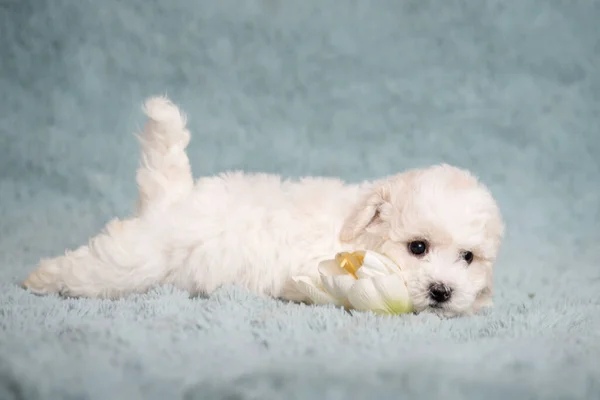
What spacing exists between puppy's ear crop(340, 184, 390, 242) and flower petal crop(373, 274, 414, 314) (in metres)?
0.28

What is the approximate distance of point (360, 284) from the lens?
2.18 m

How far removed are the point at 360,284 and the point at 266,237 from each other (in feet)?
1.42

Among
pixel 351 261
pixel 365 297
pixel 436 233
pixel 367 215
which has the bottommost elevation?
pixel 365 297

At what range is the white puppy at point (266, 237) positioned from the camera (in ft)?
7.70

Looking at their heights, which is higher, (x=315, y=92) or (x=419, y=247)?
(x=315, y=92)

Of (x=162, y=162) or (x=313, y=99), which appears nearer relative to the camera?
(x=162, y=162)

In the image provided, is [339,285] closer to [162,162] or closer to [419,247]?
[419,247]

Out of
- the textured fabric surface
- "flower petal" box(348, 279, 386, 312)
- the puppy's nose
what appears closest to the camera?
"flower petal" box(348, 279, 386, 312)

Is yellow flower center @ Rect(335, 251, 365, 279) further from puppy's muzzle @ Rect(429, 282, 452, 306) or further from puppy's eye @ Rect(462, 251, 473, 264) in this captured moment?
puppy's eye @ Rect(462, 251, 473, 264)

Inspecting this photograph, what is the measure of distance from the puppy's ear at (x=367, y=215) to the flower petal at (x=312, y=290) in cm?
25

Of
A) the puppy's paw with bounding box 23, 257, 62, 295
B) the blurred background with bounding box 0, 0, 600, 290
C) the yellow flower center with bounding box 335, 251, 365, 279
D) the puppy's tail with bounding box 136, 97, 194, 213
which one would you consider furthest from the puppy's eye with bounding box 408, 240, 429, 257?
the blurred background with bounding box 0, 0, 600, 290

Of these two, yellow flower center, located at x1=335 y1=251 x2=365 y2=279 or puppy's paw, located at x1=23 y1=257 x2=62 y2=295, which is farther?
puppy's paw, located at x1=23 y1=257 x2=62 y2=295

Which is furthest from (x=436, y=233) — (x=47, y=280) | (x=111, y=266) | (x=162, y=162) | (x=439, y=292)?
(x=47, y=280)

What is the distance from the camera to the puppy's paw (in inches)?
96.8
